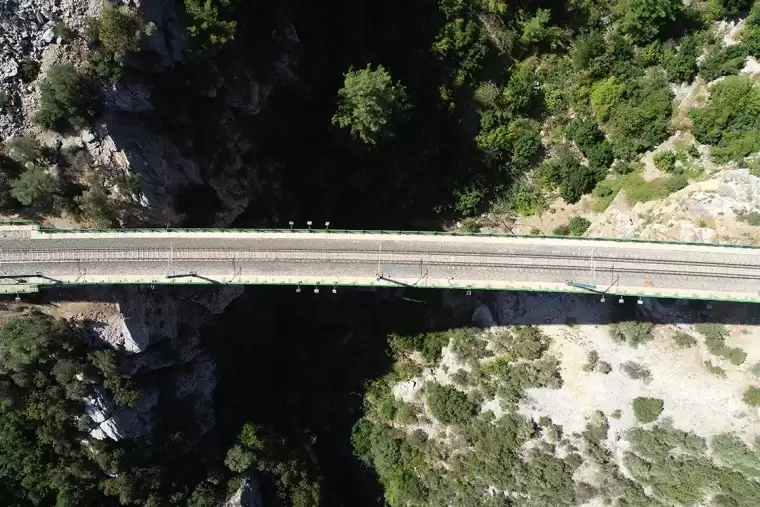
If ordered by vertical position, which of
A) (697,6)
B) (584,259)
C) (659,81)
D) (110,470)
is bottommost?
(110,470)

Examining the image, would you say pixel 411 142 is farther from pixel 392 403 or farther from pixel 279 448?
pixel 279 448

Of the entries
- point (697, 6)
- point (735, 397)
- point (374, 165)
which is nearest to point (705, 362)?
point (735, 397)

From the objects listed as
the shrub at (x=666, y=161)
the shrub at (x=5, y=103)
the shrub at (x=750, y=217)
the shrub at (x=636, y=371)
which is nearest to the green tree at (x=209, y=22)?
the shrub at (x=5, y=103)

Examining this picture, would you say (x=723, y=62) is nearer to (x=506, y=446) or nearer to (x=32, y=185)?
(x=506, y=446)

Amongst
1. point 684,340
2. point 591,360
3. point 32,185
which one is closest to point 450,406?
point 591,360

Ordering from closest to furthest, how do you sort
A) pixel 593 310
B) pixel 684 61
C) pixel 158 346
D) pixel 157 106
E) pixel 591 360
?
1. pixel 157 106
2. pixel 158 346
3. pixel 684 61
4. pixel 591 360
5. pixel 593 310

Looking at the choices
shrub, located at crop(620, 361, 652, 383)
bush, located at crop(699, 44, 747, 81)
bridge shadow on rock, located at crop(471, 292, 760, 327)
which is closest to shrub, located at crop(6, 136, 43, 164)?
bridge shadow on rock, located at crop(471, 292, 760, 327)
